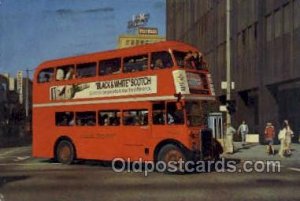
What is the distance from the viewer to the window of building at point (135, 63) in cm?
2023

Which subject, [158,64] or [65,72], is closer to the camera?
[158,64]

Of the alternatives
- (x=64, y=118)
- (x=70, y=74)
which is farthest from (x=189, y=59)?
(x=64, y=118)

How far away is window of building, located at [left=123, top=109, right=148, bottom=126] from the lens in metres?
20.2

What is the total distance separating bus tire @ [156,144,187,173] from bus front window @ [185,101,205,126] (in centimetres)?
101

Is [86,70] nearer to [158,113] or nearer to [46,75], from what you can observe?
[46,75]

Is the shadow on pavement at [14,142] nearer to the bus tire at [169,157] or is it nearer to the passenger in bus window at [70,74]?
the passenger in bus window at [70,74]

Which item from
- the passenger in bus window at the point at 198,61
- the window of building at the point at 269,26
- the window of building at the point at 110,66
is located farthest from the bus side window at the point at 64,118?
the window of building at the point at 269,26

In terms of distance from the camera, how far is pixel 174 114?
63.4 feet

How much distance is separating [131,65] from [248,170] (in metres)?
5.52

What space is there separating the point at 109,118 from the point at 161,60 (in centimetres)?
325

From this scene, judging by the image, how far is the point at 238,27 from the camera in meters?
45.8

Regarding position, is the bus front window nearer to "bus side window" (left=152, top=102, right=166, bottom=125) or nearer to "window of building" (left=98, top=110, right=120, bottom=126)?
"bus side window" (left=152, top=102, right=166, bottom=125)

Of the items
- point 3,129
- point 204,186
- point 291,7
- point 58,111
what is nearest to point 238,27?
point 291,7

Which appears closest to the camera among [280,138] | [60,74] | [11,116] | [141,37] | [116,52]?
[116,52]
